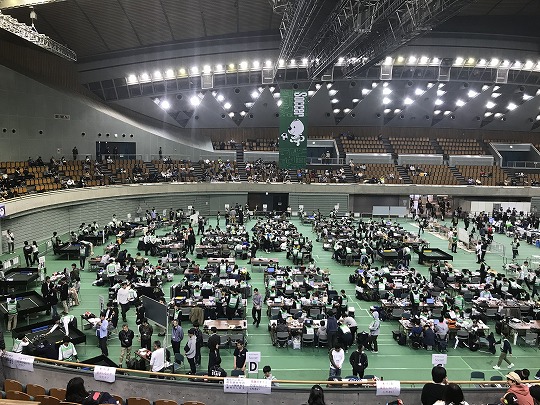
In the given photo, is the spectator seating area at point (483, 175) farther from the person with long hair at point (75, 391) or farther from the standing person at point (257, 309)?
the person with long hair at point (75, 391)

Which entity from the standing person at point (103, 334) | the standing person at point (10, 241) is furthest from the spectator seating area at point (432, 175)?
the standing person at point (103, 334)

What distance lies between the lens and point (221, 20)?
34.3 meters

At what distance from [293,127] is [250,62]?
7.41m

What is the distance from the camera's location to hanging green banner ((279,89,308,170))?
3916 cm

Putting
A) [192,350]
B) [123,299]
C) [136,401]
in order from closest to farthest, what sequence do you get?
[136,401]
[192,350]
[123,299]

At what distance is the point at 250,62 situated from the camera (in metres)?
40.4

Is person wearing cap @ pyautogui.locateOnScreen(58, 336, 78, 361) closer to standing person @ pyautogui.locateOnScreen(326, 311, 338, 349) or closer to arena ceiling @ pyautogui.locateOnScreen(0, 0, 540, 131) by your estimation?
standing person @ pyautogui.locateOnScreen(326, 311, 338, 349)

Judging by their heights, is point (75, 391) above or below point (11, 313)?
above

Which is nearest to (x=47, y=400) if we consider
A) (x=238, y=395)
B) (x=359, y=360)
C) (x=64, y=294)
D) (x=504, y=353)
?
(x=238, y=395)

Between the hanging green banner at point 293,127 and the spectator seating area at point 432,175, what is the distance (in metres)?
13.8

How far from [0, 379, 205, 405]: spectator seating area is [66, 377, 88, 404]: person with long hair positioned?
1.07 feet

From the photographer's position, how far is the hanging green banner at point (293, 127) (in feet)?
128

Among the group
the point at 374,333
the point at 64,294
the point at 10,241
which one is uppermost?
the point at 10,241

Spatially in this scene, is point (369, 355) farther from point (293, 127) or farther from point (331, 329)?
point (293, 127)
